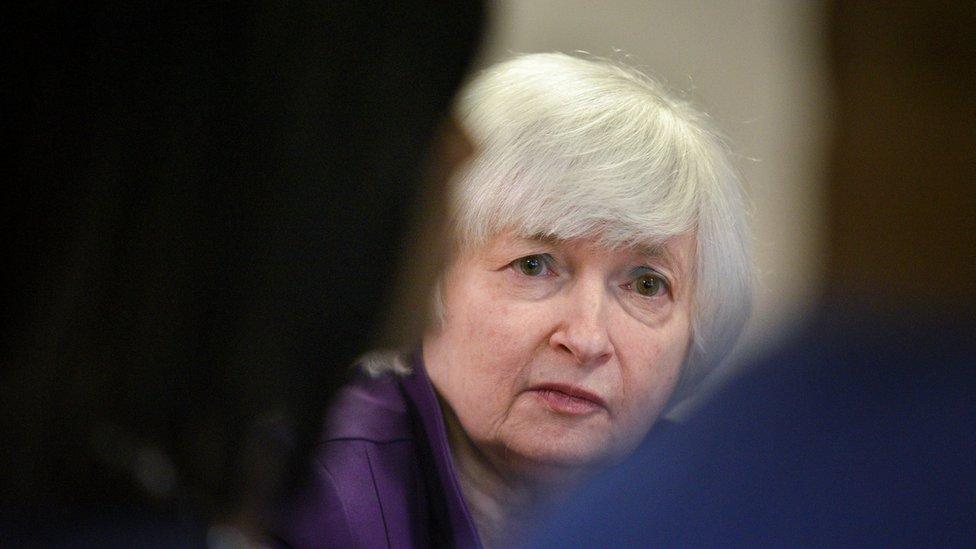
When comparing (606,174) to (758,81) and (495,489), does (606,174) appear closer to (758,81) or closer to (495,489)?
(758,81)

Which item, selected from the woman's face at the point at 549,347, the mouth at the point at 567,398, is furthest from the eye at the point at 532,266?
the mouth at the point at 567,398

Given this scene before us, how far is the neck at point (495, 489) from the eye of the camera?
897 millimetres

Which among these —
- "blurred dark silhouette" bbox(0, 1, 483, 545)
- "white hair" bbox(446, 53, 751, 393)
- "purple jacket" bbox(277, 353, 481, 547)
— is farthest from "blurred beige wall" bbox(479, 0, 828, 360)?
"purple jacket" bbox(277, 353, 481, 547)

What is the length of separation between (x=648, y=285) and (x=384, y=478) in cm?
30

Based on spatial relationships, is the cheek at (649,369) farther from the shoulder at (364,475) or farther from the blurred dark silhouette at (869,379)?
the shoulder at (364,475)

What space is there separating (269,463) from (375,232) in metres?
0.21

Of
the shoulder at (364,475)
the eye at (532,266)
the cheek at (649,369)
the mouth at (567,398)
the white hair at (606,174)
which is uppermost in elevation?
the white hair at (606,174)

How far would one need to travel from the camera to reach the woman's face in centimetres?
90

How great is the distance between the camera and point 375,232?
0.82m

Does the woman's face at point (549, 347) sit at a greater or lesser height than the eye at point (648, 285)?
lesser

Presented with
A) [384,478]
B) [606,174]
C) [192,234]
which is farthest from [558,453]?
[192,234]

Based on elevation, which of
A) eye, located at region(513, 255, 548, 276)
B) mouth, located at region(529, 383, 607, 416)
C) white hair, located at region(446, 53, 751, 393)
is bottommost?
mouth, located at region(529, 383, 607, 416)

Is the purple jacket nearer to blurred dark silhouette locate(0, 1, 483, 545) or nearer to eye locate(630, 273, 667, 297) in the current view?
blurred dark silhouette locate(0, 1, 483, 545)

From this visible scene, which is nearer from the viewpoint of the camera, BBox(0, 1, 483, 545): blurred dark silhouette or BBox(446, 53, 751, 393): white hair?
BBox(0, 1, 483, 545): blurred dark silhouette
